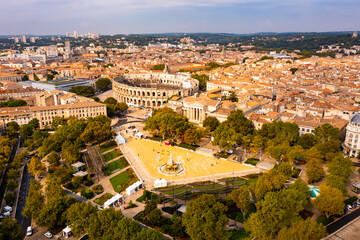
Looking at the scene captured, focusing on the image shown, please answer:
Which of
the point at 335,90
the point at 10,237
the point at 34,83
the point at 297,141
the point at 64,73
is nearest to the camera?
the point at 10,237

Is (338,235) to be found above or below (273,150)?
below

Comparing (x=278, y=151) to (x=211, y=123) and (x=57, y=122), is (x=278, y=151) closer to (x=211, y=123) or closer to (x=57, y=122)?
(x=211, y=123)

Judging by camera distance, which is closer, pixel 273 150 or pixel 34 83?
pixel 273 150

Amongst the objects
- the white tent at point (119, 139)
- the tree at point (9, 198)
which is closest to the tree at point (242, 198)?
the tree at point (9, 198)

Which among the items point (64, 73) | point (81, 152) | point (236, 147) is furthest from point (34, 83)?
point (236, 147)

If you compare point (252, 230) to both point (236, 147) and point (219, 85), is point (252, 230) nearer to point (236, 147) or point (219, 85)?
point (236, 147)

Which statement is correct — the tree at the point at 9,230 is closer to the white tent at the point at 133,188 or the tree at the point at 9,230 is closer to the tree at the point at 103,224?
the tree at the point at 103,224

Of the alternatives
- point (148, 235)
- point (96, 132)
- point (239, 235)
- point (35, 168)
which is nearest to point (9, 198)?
point (35, 168)

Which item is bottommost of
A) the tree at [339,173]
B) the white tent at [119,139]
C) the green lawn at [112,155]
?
the green lawn at [112,155]
